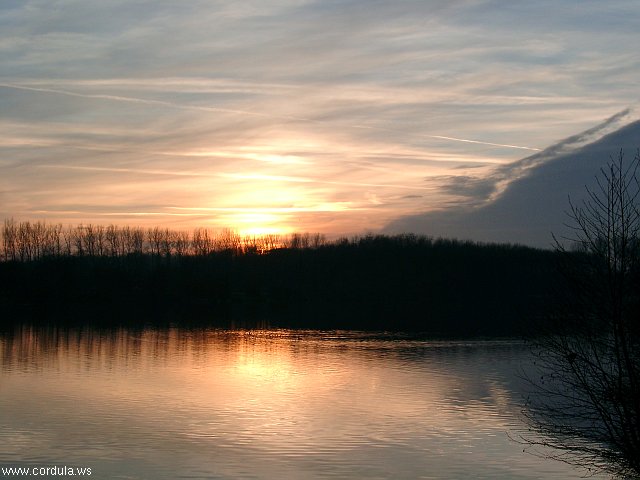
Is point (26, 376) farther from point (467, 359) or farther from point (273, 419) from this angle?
point (467, 359)

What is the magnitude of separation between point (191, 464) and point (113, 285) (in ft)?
249

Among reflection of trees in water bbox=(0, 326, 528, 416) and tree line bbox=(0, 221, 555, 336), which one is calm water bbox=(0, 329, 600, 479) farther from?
tree line bbox=(0, 221, 555, 336)

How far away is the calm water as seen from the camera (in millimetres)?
14750

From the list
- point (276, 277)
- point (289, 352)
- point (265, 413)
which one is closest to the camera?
point (265, 413)

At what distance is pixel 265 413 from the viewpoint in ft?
64.2

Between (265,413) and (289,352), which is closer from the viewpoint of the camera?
(265,413)

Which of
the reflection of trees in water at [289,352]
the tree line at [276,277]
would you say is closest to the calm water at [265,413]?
the reflection of trees in water at [289,352]

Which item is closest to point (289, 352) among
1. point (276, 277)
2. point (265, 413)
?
point (265, 413)

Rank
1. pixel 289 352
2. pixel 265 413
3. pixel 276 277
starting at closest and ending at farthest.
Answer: pixel 265 413 < pixel 289 352 < pixel 276 277

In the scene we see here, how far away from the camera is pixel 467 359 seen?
31578 mm

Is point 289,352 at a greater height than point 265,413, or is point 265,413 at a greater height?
point 289,352

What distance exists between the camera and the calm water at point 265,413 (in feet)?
48.4

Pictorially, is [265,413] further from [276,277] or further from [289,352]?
[276,277]

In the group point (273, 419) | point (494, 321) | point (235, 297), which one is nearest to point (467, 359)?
point (273, 419)
